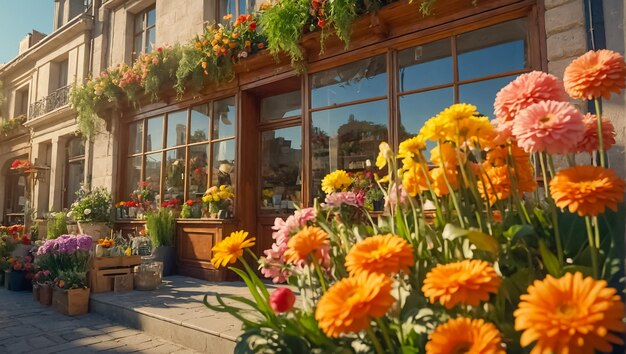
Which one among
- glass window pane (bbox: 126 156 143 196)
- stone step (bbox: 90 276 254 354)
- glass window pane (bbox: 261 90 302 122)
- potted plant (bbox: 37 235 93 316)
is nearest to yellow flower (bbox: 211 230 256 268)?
stone step (bbox: 90 276 254 354)

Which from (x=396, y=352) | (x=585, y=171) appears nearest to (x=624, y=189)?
(x=585, y=171)

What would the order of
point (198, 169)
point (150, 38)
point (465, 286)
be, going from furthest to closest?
point (150, 38)
point (198, 169)
point (465, 286)

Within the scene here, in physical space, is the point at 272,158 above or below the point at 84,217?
above

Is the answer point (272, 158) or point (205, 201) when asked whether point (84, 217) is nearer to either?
point (205, 201)

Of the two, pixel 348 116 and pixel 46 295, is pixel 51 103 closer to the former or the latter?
pixel 46 295

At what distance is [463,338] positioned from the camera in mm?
984

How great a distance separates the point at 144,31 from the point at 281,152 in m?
5.18

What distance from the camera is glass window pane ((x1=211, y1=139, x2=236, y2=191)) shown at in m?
6.57

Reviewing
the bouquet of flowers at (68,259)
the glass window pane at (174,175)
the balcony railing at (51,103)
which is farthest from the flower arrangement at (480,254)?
Answer: the balcony railing at (51,103)

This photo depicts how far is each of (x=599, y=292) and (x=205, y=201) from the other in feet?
19.2

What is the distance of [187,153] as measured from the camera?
7.28 m

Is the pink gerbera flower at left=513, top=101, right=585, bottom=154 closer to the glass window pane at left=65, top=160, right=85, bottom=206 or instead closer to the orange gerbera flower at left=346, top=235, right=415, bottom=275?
the orange gerbera flower at left=346, top=235, right=415, bottom=275

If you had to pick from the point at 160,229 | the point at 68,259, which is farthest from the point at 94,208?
the point at 68,259

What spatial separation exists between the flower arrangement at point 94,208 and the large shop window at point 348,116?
494 cm
